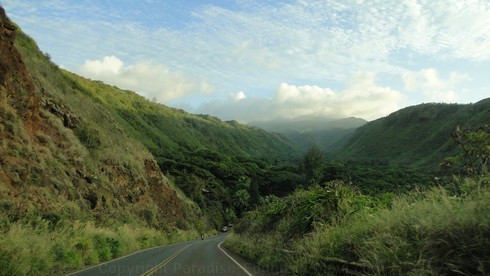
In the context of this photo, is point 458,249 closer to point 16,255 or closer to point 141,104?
point 16,255

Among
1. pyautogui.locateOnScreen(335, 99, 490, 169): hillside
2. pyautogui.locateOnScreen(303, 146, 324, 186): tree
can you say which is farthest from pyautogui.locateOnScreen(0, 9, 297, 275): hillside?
pyautogui.locateOnScreen(335, 99, 490, 169): hillside

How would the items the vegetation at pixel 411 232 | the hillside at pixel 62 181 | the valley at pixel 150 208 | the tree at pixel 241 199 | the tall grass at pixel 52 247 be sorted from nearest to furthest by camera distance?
the vegetation at pixel 411 232 → the valley at pixel 150 208 → the tall grass at pixel 52 247 → the hillside at pixel 62 181 → the tree at pixel 241 199

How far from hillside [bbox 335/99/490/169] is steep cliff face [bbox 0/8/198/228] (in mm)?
87488

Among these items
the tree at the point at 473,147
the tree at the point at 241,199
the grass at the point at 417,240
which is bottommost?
the tree at the point at 241,199

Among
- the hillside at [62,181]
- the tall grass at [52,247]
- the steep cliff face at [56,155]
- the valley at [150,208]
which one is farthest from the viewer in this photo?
the steep cliff face at [56,155]

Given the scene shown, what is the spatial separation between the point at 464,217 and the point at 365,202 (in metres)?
6.55

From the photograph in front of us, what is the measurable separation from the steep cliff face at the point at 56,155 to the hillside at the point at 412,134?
8749 centimetres

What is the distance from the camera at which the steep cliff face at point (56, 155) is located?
21297mm

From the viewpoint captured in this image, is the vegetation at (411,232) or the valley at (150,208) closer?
the vegetation at (411,232)

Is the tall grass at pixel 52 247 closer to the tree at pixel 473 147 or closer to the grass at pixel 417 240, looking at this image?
the grass at pixel 417 240

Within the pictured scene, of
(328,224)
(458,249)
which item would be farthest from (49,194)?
(458,249)

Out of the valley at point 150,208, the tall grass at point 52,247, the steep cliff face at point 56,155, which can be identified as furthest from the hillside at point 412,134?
the tall grass at point 52,247

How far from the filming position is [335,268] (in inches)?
362

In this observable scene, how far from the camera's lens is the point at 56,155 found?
27578 mm
